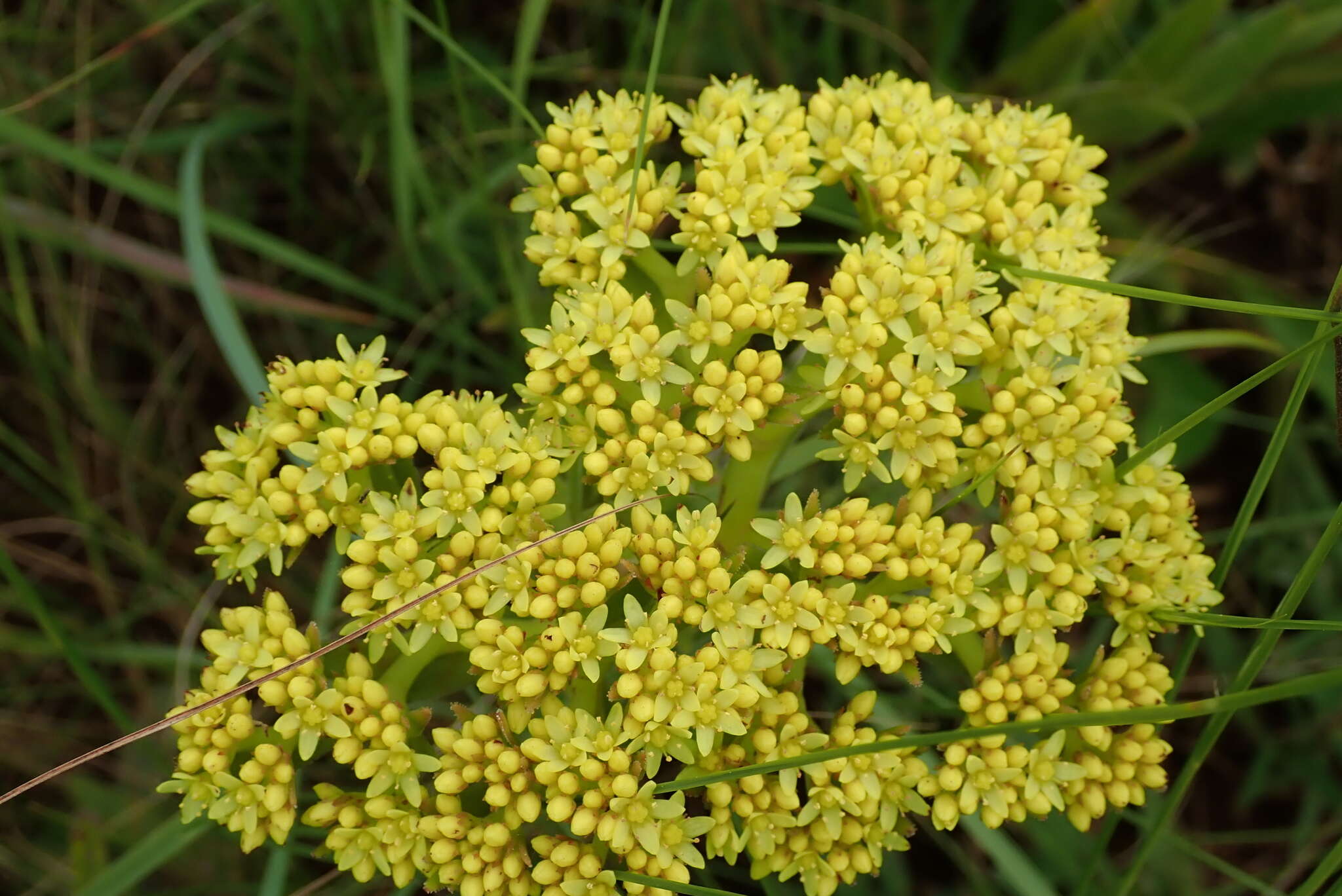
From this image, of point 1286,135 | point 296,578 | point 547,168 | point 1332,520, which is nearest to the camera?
point 1332,520

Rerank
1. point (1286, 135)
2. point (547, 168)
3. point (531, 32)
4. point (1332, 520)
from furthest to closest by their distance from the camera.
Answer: point (1286, 135) → point (531, 32) → point (547, 168) → point (1332, 520)

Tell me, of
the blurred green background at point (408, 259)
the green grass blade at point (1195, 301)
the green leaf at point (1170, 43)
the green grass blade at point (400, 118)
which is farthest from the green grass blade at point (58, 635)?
the green leaf at point (1170, 43)

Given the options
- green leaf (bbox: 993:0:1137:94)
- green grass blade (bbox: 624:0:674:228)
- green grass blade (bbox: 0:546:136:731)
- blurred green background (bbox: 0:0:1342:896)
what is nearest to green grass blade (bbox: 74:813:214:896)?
green grass blade (bbox: 0:546:136:731)

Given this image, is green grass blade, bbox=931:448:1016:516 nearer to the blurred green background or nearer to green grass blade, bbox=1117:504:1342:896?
green grass blade, bbox=1117:504:1342:896

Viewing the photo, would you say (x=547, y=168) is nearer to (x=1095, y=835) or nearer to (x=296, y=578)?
(x=296, y=578)

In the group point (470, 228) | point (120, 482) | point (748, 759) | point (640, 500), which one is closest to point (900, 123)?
point (640, 500)

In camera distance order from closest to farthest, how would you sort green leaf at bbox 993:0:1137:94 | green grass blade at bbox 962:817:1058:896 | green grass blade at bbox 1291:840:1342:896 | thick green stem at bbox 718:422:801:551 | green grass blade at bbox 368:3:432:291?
green grass blade at bbox 1291:840:1342:896
thick green stem at bbox 718:422:801:551
green grass blade at bbox 962:817:1058:896
green grass blade at bbox 368:3:432:291
green leaf at bbox 993:0:1137:94

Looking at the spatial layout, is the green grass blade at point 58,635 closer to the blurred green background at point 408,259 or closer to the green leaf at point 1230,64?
the blurred green background at point 408,259
